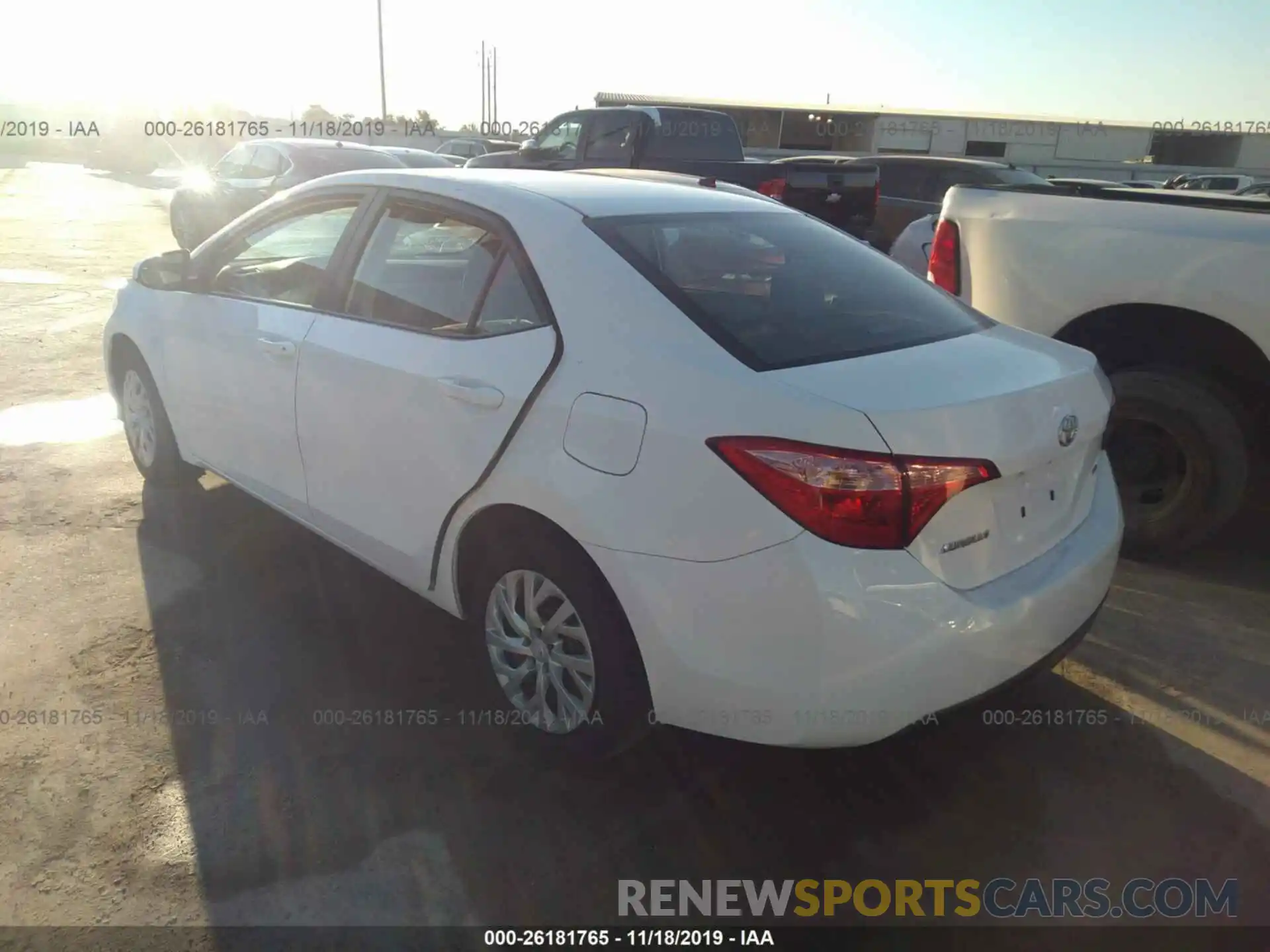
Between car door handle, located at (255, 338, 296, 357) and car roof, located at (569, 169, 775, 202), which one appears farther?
car roof, located at (569, 169, 775, 202)

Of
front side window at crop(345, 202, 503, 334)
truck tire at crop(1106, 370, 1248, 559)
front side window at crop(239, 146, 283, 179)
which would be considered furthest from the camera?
front side window at crop(239, 146, 283, 179)

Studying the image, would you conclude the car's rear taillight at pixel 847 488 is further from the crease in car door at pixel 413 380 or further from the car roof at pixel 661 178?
the car roof at pixel 661 178

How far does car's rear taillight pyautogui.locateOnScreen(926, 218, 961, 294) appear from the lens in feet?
14.9

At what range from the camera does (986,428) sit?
2.25 m

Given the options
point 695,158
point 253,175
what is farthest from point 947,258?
point 253,175

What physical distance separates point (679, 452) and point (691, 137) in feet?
33.5

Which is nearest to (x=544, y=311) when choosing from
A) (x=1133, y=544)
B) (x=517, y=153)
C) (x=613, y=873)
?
(x=613, y=873)

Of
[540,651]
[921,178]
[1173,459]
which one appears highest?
[921,178]

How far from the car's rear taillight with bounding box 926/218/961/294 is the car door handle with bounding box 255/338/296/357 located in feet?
9.70

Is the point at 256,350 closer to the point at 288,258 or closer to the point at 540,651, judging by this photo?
the point at 288,258

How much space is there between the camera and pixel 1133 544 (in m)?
4.29

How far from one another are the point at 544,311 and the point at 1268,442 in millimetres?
A: 3351

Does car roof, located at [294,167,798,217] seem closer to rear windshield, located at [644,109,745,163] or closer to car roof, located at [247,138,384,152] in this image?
rear windshield, located at [644,109,745,163]

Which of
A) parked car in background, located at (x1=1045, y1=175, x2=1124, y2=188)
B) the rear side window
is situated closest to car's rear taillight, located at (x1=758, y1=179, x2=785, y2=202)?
the rear side window
